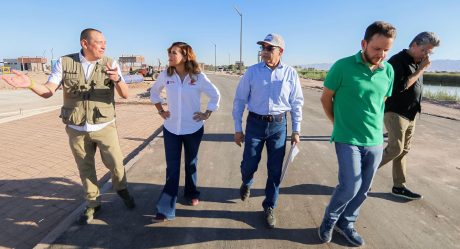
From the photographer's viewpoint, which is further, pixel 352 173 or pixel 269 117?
pixel 269 117

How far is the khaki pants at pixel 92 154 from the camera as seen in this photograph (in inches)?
130

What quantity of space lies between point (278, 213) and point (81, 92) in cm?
249

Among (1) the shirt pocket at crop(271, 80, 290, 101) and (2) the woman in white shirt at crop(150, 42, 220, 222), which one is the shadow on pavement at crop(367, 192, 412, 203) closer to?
(1) the shirt pocket at crop(271, 80, 290, 101)

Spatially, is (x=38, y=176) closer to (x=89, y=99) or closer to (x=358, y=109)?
(x=89, y=99)

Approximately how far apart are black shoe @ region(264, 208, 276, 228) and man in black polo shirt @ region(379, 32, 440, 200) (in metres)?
1.73

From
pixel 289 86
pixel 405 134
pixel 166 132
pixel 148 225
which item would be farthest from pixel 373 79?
pixel 148 225

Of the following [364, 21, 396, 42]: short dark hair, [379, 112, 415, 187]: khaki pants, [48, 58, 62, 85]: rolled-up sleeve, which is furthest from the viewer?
[379, 112, 415, 187]: khaki pants

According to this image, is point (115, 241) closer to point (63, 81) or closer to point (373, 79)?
point (63, 81)

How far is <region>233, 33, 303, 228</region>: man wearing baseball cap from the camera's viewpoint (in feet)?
10.9

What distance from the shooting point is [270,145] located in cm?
347

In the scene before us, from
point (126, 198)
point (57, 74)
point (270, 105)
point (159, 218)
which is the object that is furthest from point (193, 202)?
point (57, 74)

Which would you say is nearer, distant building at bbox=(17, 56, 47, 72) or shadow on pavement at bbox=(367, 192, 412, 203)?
shadow on pavement at bbox=(367, 192, 412, 203)

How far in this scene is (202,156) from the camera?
19.6 feet

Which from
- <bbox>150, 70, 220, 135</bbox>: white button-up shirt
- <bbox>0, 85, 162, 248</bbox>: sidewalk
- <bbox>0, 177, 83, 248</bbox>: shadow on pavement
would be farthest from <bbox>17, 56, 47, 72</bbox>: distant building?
<bbox>150, 70, 220, 135</bbox>: white button-up shirt
